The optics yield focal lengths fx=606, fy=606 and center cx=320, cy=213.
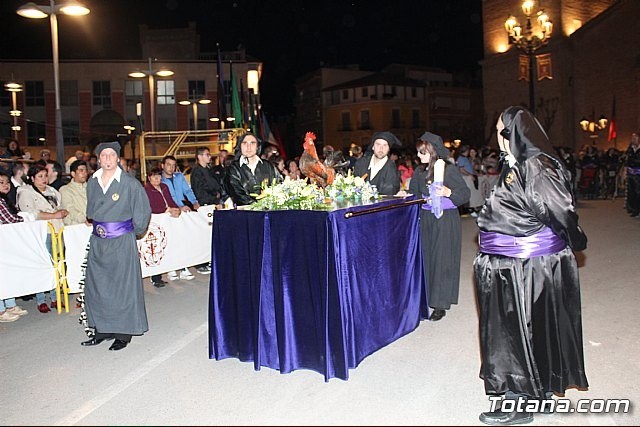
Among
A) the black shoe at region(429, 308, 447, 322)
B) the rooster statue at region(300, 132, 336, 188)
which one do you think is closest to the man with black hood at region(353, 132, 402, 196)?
the rooster statue at region(300, 132, 336, 188)

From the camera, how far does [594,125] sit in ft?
115

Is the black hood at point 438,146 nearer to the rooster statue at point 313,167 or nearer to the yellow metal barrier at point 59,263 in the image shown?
the rooster statue at point 313,167

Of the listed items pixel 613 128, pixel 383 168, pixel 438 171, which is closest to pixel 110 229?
pixel 383 168

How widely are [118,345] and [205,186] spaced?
5.32 meters

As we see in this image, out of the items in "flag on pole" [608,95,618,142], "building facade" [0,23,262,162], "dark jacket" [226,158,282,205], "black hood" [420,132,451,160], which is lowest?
"dark jacket" [226,158,282,205]

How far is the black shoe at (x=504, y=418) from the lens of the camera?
164 inches

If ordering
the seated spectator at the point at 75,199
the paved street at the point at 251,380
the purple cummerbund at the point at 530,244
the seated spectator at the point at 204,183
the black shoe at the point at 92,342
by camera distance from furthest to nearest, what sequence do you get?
1. the seated spectator at the point at 204,183
2. the seated spectator at the point at 75,199
3. the black shoe at the point at 92,342
4. the paved street at the point at 251,380
5. the purple cummerbund at the point at 530,244

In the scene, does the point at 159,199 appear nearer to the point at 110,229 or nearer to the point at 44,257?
the point at 44,257

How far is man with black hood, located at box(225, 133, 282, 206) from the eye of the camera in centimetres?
706

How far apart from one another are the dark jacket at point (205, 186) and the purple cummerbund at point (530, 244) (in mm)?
7695

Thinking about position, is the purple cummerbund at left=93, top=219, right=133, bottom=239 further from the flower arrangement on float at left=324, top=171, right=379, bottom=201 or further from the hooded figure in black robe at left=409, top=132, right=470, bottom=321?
the hooded figure in black robe at left=409, top=132, right=470, bottom=321

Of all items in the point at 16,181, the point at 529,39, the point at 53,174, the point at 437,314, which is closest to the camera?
the point at 437,314

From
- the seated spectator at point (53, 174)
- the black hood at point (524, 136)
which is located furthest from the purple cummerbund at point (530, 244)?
the seated spectator at point (53, 174)

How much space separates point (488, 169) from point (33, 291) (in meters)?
14.5
